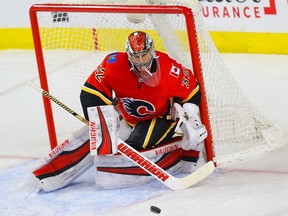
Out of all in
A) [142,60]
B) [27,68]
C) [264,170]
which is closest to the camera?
[142,60]

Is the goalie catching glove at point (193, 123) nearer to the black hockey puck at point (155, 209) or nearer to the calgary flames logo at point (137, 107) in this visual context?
the calgary flames logo at point (137, 107)

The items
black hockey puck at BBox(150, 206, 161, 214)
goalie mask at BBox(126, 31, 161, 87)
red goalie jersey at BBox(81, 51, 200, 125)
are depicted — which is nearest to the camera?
black hockey puck at BBox(150, 206, 161, 214)

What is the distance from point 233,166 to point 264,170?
0.51ft

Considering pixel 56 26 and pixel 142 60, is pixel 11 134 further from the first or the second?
pixel 142 60

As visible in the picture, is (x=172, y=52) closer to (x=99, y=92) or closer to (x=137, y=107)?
(x=137, y=107)

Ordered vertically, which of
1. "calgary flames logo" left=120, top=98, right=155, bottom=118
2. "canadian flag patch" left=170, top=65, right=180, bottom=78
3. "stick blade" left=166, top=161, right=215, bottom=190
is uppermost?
"canadian flag patch" left=170, top=65, right=180, bottom=78

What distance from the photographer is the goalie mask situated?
12.8ft

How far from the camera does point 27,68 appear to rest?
673 centimetres

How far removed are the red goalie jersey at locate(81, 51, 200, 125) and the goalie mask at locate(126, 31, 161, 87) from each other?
0.06 ft

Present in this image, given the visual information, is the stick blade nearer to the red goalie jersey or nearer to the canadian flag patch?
the red goalie jersey

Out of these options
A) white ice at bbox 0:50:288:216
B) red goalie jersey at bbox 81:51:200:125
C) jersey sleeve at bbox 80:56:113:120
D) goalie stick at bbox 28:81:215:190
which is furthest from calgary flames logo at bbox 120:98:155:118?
white ice at bbox 0:50:288:216

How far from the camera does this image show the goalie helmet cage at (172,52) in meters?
4.09

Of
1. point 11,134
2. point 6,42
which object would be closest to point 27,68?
point 6,42

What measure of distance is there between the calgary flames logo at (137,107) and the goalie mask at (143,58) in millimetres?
111
